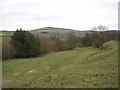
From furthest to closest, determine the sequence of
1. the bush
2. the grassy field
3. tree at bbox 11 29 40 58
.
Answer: tree at bbox 11 29 40 58 < the bush < the grassy field

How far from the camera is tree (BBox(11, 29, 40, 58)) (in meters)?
48.6

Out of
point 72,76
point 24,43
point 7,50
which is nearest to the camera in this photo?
point 72,76

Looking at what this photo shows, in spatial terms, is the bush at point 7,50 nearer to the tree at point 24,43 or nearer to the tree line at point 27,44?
the tree line at point 27,44

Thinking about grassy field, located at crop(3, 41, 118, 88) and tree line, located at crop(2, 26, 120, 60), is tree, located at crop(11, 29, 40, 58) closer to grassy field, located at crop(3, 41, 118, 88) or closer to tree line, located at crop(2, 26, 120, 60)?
tree line, located at crop(2, 26, 120, 60)

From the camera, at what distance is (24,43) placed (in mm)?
49156

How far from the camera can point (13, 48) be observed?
Answer: 4962cm

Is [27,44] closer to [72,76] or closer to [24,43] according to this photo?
[24,43]

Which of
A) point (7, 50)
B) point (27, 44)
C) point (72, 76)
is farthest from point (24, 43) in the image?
point (72, 76)

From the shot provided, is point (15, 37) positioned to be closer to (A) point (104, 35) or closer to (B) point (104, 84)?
(A) point (104, 35)

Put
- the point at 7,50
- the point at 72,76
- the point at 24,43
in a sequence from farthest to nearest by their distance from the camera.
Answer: the point at 24,43
the point at 7,50
the point at 72,76

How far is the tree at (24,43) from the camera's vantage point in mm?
48625

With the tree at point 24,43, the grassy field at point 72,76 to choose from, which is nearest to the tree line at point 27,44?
the tree at point 24,43

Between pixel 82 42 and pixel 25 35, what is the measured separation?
2198 centimetres

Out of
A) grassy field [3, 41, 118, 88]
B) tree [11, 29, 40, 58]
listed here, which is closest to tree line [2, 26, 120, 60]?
tree [11, 29, 40, 58]
